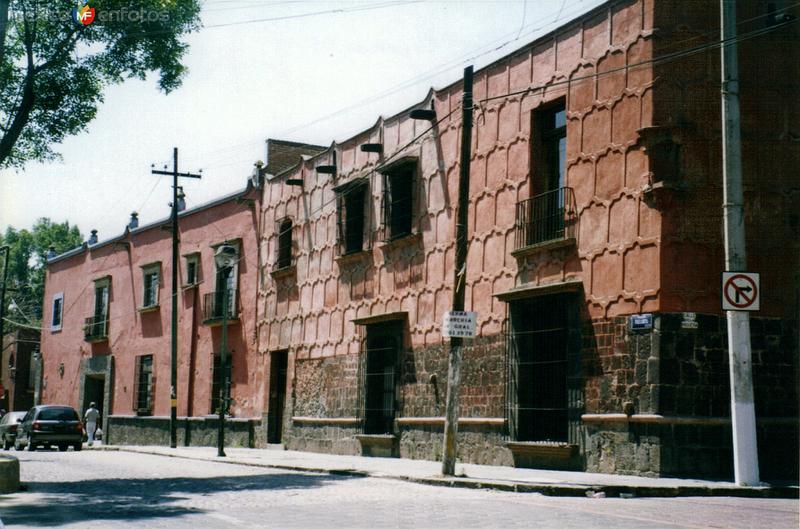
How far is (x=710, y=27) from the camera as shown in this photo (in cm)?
1622

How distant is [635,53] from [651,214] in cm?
278

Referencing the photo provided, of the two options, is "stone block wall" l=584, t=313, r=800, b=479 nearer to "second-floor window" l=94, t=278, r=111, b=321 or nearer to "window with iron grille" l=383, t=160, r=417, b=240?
"window with iron grille" l=383, t=160, r=417, b=240

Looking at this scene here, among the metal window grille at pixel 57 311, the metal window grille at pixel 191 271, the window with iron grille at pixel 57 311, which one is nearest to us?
the metal window grille at pixel 191 271

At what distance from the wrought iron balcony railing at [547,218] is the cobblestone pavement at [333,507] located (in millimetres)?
5522

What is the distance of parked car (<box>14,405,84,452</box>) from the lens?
103 ft

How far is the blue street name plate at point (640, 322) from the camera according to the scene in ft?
51.1

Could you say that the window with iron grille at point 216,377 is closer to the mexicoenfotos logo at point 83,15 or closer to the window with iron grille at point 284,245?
the window with iron grille at point 284,245

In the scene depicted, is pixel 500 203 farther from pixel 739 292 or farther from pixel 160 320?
pixel 160 320

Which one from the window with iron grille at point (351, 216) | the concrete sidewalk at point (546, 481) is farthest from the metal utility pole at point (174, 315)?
the concrete sidewalk at point (546, 481)

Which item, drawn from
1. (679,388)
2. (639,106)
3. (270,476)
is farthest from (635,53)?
(270,476)

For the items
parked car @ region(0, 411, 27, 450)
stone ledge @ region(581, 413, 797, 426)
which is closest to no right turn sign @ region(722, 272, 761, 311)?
stone ledge @ region(581, 413, 797, 426)

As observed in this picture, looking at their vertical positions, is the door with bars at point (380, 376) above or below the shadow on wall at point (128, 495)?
above

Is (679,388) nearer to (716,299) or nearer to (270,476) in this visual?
(716,299)

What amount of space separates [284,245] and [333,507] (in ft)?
62.4
